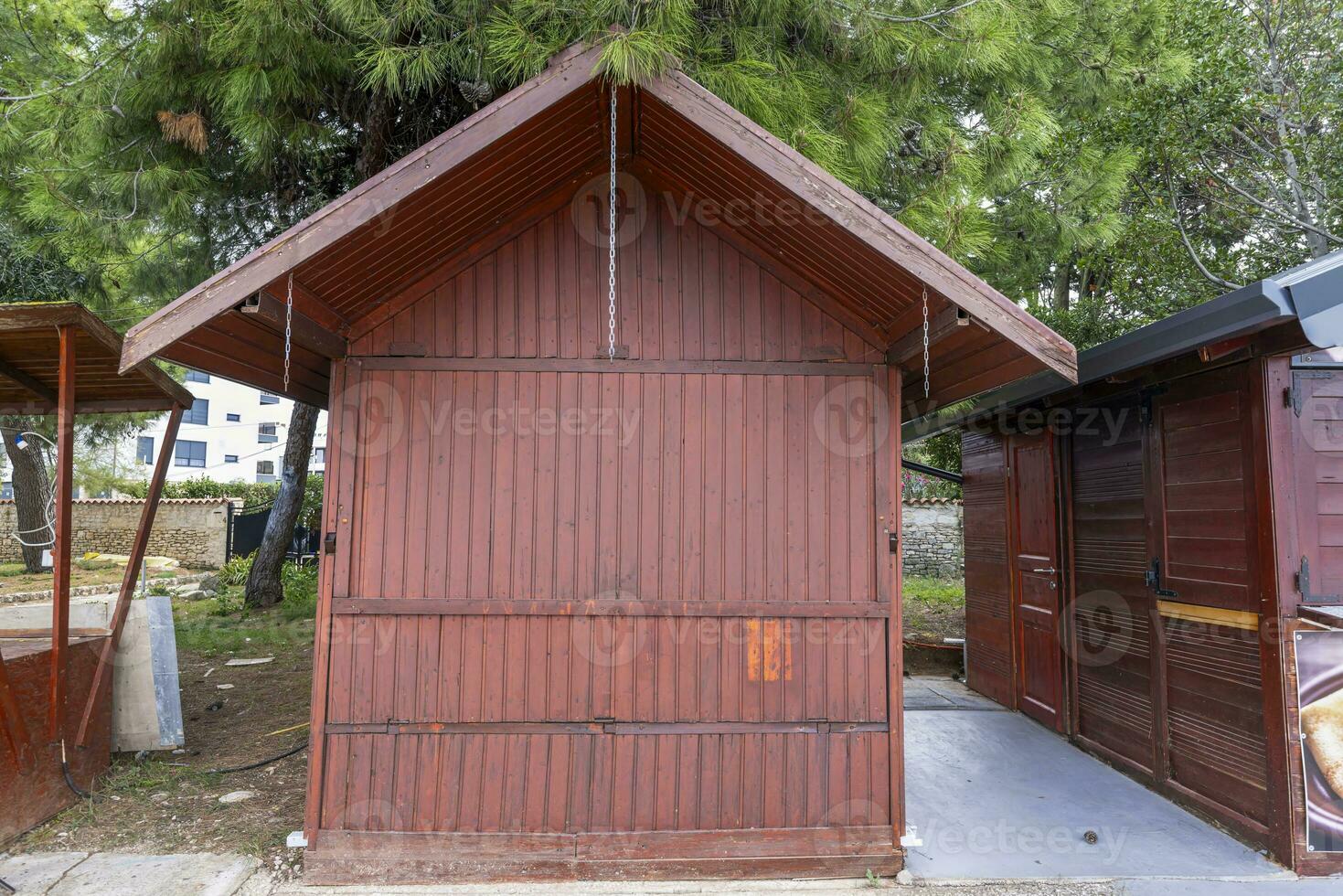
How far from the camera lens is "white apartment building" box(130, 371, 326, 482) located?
112 ft

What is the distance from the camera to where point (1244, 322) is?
3.40 metres

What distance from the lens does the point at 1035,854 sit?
3883 mm

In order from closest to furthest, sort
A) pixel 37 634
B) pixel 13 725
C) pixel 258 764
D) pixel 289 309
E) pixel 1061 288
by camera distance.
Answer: pixel 289 309 → pixel 13 725 → pixel 37 634 → pixel 258 764 → pixel 1061 288

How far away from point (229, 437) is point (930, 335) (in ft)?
123

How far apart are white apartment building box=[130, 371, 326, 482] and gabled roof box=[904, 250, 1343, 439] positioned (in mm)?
33920

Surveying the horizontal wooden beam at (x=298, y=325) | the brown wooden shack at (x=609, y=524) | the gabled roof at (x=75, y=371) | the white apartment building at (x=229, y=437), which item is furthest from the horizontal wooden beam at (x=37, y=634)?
the white apartment building at (x=229, y=437)

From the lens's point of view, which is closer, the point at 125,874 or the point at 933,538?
the point at 125,874

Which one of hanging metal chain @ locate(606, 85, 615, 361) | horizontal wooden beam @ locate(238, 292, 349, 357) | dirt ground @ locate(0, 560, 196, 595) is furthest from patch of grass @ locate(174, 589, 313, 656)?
hanging metal chain @ locate(606, 85, 615, 361)

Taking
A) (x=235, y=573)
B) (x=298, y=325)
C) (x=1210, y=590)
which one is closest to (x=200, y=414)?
(x=235, y=573)

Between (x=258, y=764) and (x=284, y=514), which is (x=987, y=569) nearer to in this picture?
(x=258, y=764)

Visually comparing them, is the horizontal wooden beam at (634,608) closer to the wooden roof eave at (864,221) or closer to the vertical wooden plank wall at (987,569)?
the wooden roof eave at (864,221)

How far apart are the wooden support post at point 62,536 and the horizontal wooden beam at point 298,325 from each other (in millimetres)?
1488

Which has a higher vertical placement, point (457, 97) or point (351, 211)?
point (457, 97)

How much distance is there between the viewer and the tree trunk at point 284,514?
1054 centimetres
